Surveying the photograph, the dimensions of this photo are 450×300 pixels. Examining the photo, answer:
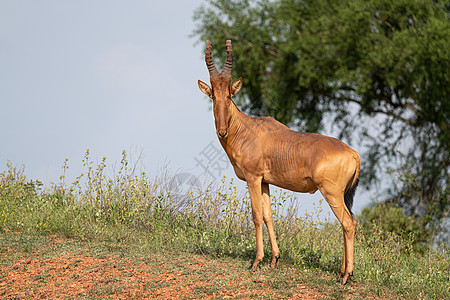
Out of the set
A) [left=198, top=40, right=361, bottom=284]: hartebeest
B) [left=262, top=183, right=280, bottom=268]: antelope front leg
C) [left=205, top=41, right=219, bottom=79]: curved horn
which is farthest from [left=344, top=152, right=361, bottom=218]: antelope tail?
[left=205, top=41, right=219, bottom=79]: curved horn

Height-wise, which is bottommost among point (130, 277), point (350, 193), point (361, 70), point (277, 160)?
point (130, 277)

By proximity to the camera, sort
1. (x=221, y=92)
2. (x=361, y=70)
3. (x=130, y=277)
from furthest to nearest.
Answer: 1. (x=361, y=70)
2. (x=221, y=92)
3. (x=130, y=277)

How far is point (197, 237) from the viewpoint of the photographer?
1024cm

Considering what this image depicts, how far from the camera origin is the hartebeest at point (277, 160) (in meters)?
7.44

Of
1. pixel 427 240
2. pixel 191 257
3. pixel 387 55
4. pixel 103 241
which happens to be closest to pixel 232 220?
pixel 191 257

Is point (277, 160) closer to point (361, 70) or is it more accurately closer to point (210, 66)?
point (210, 66)

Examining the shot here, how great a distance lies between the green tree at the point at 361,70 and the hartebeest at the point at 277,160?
10.7 meters

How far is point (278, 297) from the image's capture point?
22.8 ft

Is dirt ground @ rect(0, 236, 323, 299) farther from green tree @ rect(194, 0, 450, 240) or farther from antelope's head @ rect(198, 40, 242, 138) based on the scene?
green tree @ rect(194, 0, 450, 240)

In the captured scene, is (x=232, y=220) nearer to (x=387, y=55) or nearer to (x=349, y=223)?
(x=349, y=223)

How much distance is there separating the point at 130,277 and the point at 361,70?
13.5m

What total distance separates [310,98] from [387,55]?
15.3 feet

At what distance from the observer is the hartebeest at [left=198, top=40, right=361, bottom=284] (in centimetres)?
744

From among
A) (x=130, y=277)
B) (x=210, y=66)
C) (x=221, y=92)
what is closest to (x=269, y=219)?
(x=221, y=92)
